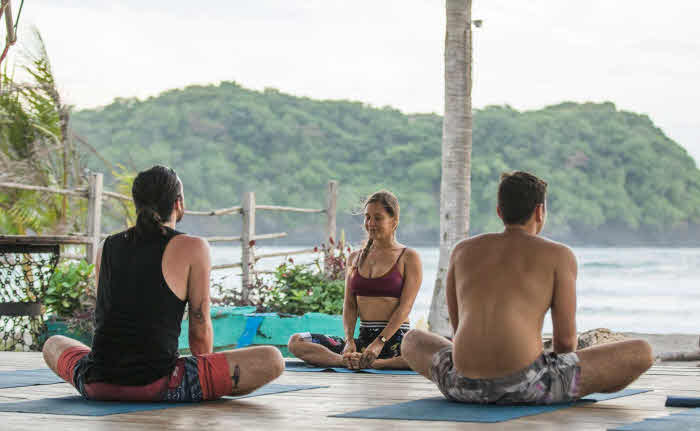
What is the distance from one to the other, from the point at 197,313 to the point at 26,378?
151 centimetres

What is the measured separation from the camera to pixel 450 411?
3.10 m

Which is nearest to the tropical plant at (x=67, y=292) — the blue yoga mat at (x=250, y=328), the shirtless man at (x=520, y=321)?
the blue yoga mat at (x=250, y=328)

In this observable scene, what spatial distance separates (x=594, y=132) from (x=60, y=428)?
90.2ft

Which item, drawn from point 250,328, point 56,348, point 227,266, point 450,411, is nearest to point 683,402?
point 450,411

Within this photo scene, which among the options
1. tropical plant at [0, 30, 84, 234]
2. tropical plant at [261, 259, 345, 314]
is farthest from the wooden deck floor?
tropical plant at [0, 30, 84, 234]

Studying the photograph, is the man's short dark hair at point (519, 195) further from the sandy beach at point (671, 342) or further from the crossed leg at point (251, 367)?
the sandy beach at point (671, 342)

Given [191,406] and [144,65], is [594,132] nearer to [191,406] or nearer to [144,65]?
[144,65]

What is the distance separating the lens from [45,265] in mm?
7395

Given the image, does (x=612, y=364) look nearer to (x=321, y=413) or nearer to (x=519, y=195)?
(x=519, y=195)

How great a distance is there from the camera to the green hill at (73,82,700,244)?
2370 centimetres

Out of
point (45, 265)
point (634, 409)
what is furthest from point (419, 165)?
point (634, 409)

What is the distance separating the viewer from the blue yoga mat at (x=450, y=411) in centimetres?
293

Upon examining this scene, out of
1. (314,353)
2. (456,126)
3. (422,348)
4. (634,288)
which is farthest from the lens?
(634,288)

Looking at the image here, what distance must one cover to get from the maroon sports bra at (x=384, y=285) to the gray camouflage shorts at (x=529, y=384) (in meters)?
1.61
